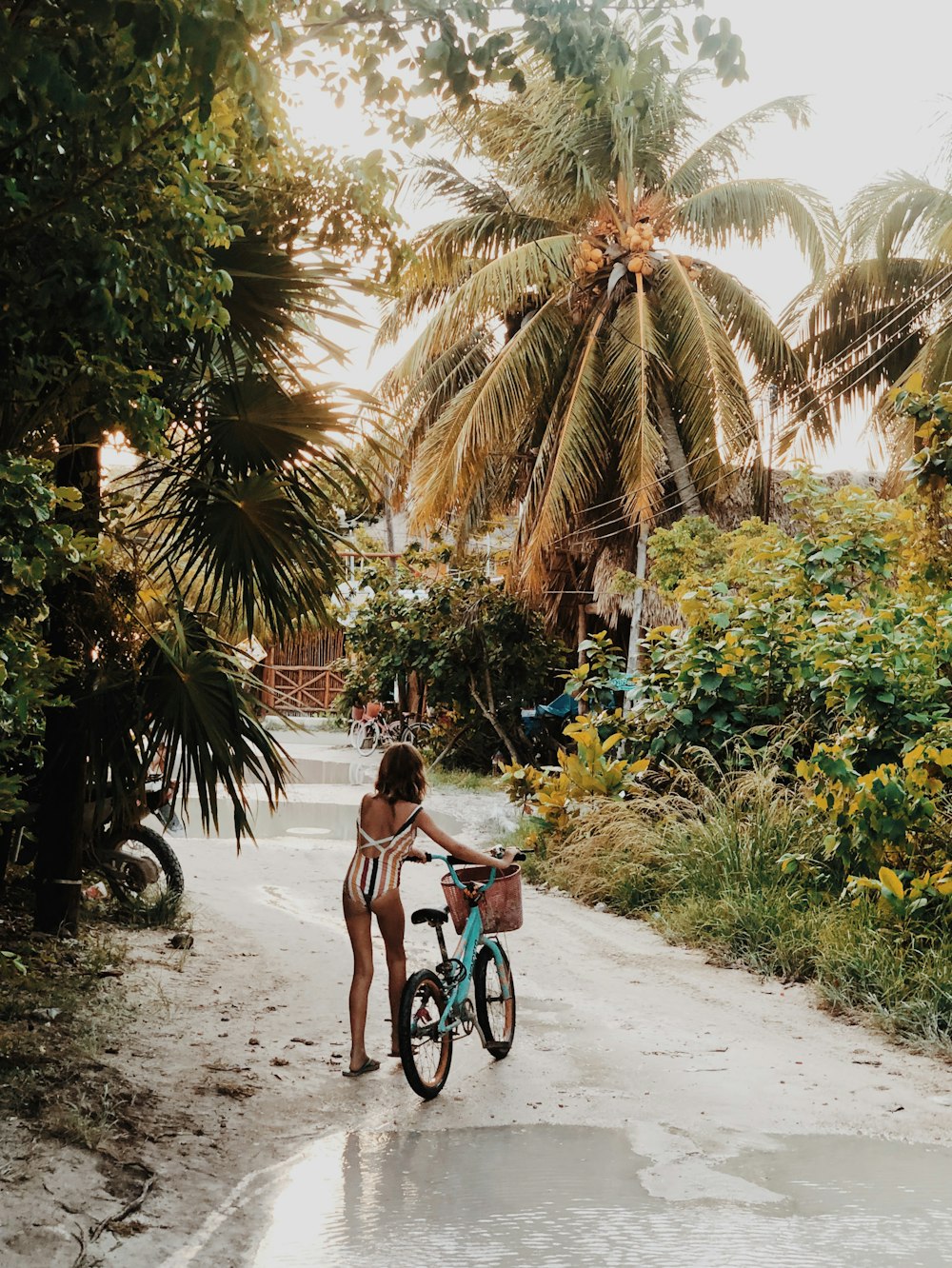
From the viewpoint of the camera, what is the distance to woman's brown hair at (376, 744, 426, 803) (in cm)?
534

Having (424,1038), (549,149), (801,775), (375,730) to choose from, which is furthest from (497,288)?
(424,1038)

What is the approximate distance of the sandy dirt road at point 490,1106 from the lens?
3877 millimetres

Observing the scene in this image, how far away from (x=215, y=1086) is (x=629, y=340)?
13324 mm

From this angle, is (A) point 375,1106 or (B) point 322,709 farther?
(B) point 322,709

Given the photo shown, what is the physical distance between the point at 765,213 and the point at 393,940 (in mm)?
14343

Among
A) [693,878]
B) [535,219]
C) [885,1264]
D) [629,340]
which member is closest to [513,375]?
[629,340]

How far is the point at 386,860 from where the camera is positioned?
530cm

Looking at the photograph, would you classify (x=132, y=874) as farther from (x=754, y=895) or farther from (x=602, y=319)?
(x=602, y=319)

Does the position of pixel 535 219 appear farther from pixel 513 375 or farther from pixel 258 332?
pixel 258 332

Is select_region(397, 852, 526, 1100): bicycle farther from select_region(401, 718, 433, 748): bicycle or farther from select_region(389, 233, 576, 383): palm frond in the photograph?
select_region(401, 718, 433, 748): bicycle

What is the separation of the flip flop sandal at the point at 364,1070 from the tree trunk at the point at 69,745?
2267mm

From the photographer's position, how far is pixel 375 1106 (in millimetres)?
5059

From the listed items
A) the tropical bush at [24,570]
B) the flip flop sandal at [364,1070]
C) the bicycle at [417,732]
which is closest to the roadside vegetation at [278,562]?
the tropical bush at [24,570]

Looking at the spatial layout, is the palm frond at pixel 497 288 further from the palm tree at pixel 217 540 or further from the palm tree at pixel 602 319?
the palm tree at pixel 217 540
